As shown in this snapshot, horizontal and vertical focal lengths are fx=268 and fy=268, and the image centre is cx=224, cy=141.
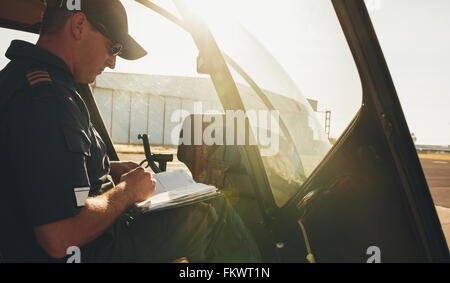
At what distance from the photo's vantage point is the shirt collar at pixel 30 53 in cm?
92

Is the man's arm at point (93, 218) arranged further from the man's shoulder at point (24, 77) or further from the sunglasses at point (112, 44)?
the sunglasses at point (112, 44)

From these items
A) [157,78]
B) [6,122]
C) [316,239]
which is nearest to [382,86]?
[316,239]

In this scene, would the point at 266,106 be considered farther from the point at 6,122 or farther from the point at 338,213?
the point at 6,122

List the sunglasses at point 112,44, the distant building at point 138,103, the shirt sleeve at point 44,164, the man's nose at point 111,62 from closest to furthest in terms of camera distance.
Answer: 1. the shirt sleeve at point 44,164
2. the sunglasses at point 112,44
3. the man's nose at point 111,62
4. the distant building at point 138,103

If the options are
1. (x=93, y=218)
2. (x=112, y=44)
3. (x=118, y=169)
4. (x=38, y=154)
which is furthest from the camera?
(x=118, y=169)

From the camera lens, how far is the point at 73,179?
2.55 feet

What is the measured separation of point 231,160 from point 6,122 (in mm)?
A: 898

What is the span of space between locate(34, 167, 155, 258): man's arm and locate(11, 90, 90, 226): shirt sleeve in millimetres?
32

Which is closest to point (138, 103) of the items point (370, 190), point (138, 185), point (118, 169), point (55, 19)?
point (118, 169)

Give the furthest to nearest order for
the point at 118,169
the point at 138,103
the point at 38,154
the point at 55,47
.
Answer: the point at 138,103 < the point at 118,169 < the point at 55,47 < the point at 38,154

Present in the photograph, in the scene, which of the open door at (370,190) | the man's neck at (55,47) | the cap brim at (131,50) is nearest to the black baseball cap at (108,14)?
the cap brim at (131,50)

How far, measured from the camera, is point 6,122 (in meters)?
0.77

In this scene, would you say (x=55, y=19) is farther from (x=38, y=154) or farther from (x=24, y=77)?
(x=38, y=154)

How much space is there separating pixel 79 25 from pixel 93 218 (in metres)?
0.71
